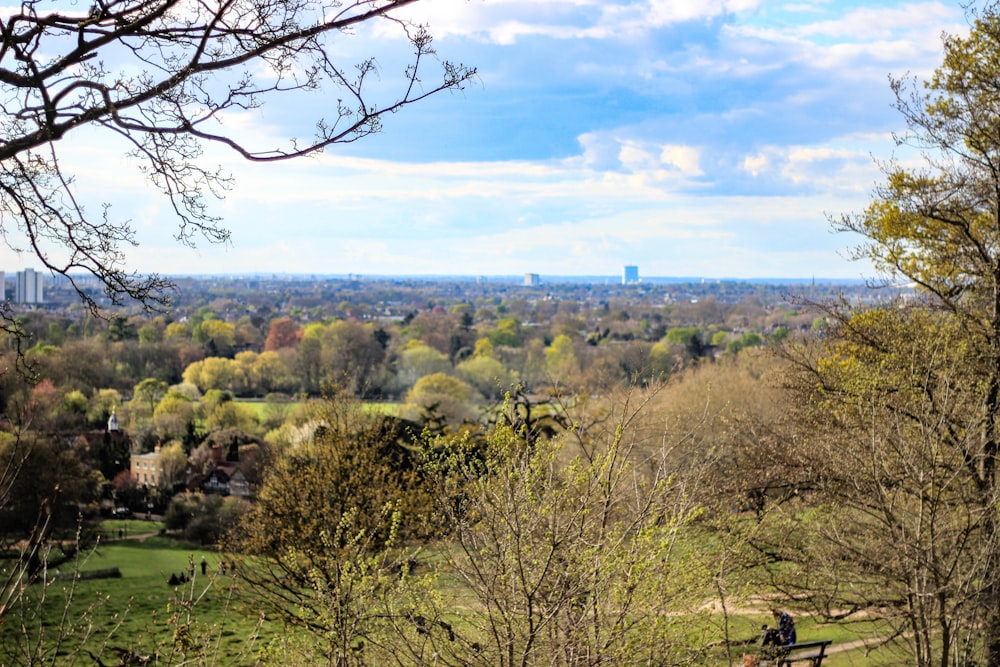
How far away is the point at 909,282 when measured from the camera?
437 inches

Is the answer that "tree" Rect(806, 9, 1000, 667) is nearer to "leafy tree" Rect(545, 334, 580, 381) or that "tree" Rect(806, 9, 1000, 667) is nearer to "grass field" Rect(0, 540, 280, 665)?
"grass field" Rect(0, 540, 280, 665)

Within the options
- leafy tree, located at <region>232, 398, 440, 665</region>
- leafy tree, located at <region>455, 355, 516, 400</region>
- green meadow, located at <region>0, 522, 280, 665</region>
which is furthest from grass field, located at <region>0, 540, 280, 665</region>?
leafy tree, located at <region>455, 355, 516, 400</region>

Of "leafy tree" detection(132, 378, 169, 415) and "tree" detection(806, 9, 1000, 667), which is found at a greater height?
"tree" detection(806, 9, 1000, 667)

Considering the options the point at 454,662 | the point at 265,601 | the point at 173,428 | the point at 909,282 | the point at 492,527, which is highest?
the point at 909,282

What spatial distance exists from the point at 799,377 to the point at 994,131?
3.77m

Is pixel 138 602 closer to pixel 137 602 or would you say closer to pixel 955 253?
pixel 137 602

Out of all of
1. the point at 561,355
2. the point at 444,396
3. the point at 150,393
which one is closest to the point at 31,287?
the point at 150,393

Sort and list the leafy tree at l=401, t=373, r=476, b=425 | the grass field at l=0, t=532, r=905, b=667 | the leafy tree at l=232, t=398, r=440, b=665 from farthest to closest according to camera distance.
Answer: the leafy tree at l=401, t=373, r=476, b=425
the leafy tree at l=232, t=398, r=440, b=665
the grass field at l=0, t=532, r=905, b=667

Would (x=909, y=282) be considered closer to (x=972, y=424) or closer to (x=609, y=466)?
(x=972, y=424)

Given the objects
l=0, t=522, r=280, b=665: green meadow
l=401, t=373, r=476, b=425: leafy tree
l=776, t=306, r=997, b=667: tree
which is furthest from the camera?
l=401, t=373, r=476, b=425: leafy tree

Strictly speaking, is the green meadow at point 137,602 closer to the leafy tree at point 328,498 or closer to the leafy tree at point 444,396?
the leafy tree at point 328,498

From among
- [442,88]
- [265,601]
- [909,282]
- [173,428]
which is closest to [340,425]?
[265,601]

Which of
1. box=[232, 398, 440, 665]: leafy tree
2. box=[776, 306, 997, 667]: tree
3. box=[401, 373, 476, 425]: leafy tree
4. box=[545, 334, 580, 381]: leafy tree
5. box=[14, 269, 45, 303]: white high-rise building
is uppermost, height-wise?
box=[14, 269, 45, 303]: white high-rise building

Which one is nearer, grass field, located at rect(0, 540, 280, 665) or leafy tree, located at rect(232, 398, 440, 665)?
leafy tree, located at rect(232, 398, 440, 665)
